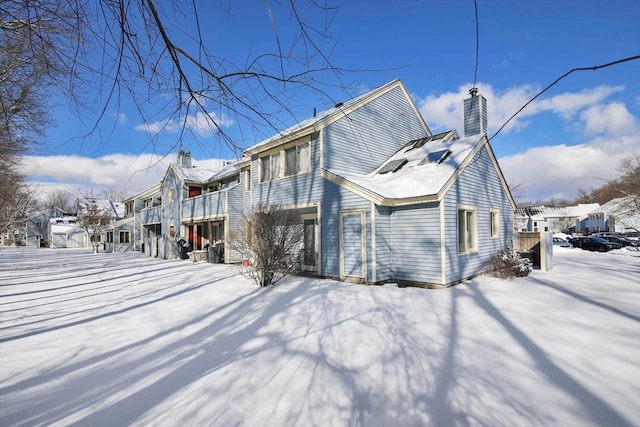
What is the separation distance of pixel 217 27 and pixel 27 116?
29.6 ft

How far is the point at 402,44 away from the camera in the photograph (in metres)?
3.46

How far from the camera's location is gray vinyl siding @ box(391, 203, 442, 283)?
9.36 m

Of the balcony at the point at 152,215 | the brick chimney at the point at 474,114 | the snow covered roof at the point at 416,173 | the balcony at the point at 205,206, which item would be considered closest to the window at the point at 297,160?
the snow covered roof at the point at 416,173

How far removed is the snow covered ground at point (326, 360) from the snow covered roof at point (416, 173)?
3.23 m

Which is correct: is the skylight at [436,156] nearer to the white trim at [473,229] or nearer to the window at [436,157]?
the window at [436,157]

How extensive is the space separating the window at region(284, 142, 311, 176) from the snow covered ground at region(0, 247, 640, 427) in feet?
19.8

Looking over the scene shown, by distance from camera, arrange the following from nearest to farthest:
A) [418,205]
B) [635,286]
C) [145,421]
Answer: [145,421] < [635,286] < [418,205]

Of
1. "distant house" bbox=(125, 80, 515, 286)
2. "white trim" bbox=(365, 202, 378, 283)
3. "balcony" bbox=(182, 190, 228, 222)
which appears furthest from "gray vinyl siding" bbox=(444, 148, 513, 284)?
"balcony" bbox=(182, 190, 228, 222)

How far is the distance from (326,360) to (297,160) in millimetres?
9576

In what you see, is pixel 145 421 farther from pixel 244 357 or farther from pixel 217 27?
pixel 217 27

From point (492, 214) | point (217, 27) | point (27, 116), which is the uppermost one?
point (27, 116)

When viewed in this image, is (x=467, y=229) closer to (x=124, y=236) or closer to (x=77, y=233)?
(x=124, y=236)

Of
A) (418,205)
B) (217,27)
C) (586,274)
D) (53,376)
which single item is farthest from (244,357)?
(586,274)

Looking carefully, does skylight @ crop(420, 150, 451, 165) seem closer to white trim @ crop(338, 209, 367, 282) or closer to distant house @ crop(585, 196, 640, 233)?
white trim @ crop(338, 209, 367, 282)
